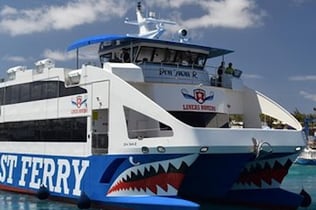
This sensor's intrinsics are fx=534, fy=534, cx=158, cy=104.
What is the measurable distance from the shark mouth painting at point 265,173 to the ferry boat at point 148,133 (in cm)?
3

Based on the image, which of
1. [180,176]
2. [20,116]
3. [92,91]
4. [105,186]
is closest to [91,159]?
[105,186]

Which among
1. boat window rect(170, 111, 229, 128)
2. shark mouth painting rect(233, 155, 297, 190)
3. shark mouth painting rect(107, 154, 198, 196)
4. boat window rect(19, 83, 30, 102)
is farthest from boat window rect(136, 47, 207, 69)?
boat window rect(19, 83, 30, 102)

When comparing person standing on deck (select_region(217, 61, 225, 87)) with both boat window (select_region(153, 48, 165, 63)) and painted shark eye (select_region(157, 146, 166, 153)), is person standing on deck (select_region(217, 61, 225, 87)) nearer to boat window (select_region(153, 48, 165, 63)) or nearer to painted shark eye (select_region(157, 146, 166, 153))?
boat window (select_region(153, 48, 165, 63))

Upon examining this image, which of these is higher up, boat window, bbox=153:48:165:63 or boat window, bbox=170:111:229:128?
boat window, bbox=153:48:165:63

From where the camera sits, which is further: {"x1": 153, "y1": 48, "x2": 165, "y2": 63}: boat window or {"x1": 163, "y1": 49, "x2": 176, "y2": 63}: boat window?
{"x1": 163, "y1": 49, "x2": 176, "y2": 63}: boat window

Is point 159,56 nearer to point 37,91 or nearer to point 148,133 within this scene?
point 148,133

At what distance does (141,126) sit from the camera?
15.0m

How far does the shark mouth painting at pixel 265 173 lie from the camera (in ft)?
50.6

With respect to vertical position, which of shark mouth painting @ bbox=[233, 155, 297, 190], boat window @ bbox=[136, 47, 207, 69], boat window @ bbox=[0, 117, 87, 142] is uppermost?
boat window @ bbox=[136, 47, 207, 69]

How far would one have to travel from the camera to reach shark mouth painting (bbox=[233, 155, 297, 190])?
15422 mm

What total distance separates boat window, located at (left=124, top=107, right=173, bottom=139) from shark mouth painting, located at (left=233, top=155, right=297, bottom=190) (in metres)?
2.86

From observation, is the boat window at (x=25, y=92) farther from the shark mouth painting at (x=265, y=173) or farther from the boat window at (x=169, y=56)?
the shark mouth painting at (x=265, y=173)

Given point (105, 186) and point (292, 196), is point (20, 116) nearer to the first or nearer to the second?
point (105, 186)

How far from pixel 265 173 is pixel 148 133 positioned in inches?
148
